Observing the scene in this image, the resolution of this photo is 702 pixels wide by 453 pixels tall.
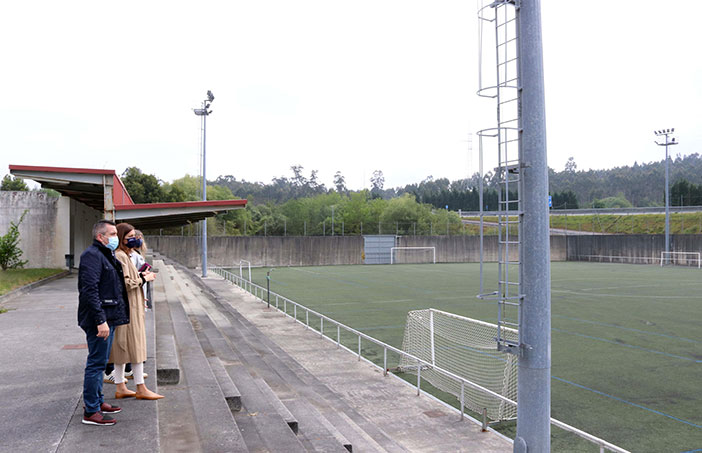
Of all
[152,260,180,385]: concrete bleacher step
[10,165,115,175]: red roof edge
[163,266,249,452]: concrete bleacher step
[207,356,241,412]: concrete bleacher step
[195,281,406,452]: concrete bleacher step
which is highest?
[10,165,115,175]: red roof edge

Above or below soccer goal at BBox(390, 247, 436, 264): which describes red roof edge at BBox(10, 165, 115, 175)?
above

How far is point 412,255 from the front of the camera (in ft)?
179

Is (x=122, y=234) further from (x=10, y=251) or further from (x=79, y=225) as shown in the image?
(x=79, y=225)

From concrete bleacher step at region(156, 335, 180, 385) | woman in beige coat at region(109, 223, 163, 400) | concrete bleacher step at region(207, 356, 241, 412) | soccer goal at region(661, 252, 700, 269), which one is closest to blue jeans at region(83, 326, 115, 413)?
woman in beige coat at region(109, 223, 163, 400)

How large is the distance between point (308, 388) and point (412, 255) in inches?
1812

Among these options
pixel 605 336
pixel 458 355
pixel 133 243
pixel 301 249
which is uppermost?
pixel 133 243

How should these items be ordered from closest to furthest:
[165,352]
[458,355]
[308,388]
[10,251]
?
[165,352]
[308,388]
[458,355]
[10,251]

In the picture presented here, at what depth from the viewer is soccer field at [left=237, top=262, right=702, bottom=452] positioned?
8086mm

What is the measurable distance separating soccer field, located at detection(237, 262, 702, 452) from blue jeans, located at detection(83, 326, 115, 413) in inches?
222

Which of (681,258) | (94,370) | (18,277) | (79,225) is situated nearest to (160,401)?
(94,370)

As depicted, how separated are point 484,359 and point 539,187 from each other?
8.24 metres

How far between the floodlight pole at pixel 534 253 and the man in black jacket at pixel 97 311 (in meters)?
3.52

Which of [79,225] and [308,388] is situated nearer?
[308,388]

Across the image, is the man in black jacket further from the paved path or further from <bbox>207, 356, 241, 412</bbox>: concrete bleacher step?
the paved path
